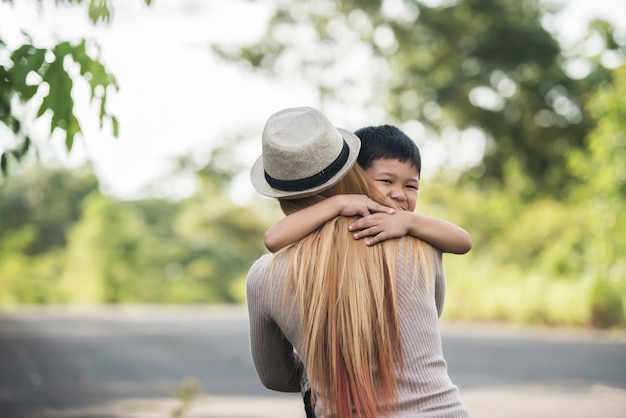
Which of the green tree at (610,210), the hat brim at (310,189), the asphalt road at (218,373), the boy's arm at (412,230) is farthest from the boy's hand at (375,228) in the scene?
the green tree at (610,210)

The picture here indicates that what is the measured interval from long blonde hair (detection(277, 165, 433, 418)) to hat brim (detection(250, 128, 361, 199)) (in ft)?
0.42

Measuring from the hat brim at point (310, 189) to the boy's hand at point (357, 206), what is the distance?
0.05 metres

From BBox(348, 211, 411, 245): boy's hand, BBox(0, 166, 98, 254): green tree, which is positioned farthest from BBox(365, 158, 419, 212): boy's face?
BBox(0, 166, 98, 254): green tree

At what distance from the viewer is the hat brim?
201 centimetres

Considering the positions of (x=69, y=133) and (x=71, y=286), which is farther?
(x=71, y=286)

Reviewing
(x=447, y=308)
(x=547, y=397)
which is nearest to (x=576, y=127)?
(x=447, y=308)

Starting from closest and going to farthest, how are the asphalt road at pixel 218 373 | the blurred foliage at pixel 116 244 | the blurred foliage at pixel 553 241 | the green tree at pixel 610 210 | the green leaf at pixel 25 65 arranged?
the green leaf at pixel 25 65, the asphalt road at pixel 218 373, the green tree at pixel 610 210, the blurred foliage at pixel 553 241, the blurred foliage at pixel 116 244

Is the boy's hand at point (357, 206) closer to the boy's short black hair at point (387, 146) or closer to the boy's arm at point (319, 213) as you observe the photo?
the boy's arm at point (319, 213)

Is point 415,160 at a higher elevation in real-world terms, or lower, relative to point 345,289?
higher

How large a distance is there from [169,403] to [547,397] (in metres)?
3.54

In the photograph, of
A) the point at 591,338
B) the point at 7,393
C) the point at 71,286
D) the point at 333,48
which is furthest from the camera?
the point at 71,286

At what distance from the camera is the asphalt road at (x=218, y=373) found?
Answer: 297 inches

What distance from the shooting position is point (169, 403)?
7828 mm

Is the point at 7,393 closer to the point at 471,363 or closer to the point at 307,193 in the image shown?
the point at 471,363
